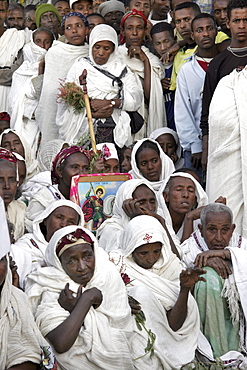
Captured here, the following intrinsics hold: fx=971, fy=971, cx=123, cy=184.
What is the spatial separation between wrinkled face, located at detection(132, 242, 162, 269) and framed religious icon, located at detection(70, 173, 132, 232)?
48.9 inches

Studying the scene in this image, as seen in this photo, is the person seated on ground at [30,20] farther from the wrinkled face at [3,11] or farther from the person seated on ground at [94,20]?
the person seated on ground at [94,20]

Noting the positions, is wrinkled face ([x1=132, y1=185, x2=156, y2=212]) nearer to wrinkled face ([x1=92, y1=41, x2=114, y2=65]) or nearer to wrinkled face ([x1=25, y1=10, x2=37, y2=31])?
wrinkled face ([x1=92, y1=41, x2=114, y2=65])

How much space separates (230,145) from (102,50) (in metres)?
2.27

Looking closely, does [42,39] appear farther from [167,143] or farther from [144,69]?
[167,143]

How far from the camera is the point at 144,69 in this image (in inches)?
434

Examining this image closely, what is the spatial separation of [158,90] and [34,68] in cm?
167

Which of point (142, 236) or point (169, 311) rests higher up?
point (142, 236)

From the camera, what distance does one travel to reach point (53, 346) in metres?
6.51

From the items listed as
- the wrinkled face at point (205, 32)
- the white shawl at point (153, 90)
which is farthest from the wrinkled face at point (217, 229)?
the white shawl at point (153, 90)

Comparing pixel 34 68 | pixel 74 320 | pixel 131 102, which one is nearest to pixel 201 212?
pixel 74 320

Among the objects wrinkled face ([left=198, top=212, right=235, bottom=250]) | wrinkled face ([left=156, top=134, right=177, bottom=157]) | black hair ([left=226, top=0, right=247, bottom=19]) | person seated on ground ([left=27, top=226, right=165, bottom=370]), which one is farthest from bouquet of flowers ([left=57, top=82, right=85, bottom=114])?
person seated on ground ([left=27, top=226, right=165, bottom=370])

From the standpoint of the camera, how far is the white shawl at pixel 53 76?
11297 millimetres

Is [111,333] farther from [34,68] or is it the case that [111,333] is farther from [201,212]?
[34,68]

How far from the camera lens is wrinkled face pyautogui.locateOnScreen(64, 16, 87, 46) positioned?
1112 centimetres
